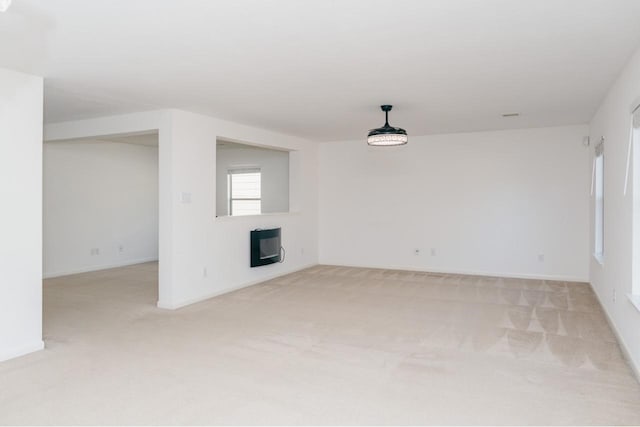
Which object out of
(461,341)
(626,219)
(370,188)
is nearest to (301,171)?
(370,188)

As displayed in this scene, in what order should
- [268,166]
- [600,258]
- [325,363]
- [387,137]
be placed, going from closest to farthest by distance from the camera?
[325,363]
[387,137]
[600,258]
[268,166]

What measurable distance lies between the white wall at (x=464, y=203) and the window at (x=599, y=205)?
0.81 meters

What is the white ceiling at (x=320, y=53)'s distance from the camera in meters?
2.39

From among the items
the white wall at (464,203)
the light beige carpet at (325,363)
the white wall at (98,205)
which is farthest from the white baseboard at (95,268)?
the white wall at (464,203)

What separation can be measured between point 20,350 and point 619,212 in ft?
16.8

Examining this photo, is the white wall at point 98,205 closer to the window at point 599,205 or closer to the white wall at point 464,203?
the white wall at point 464,203

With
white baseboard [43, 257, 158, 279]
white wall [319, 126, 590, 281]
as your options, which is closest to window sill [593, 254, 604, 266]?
white wall [319, 126, 590, 281]

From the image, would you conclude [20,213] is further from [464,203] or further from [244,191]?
[464,203]

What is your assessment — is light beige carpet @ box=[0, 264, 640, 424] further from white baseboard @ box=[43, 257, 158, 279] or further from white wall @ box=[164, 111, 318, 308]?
white baseboard @ box=[43, 257, 158, 279]

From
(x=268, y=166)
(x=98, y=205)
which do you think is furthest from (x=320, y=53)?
(x=98, y=205)

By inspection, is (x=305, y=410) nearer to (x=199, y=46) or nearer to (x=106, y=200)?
(x=199, y=46)

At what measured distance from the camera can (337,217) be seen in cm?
802

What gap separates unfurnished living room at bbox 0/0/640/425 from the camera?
8.38ft

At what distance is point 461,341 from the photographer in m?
3.74
